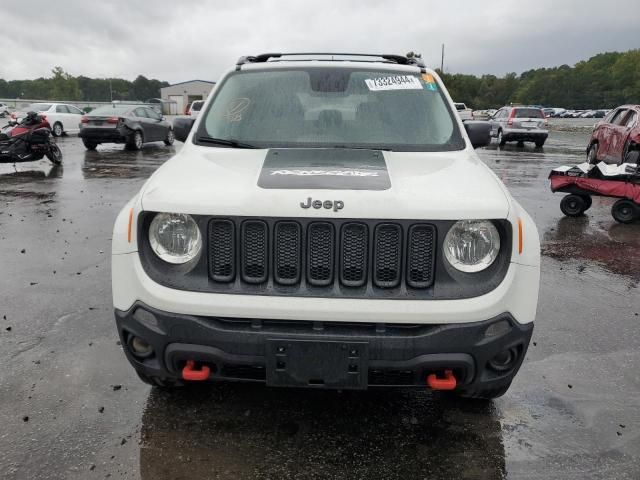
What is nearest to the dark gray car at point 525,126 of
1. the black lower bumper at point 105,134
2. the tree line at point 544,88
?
the black lower bumper at point 105,134

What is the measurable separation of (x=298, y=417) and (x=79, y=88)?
11994cm

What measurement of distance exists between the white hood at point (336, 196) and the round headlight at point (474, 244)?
0.09 meters

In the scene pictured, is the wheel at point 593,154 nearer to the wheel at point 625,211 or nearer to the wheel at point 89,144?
the wheel at point 625,211

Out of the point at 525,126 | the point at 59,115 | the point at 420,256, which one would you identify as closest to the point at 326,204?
the point at 420,256

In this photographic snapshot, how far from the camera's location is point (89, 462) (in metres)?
2.62

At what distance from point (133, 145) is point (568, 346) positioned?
1712 centimetres

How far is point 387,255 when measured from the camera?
2479mm

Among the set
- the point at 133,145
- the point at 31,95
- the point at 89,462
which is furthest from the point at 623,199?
the point at 31,95

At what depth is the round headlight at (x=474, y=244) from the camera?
2529 mm

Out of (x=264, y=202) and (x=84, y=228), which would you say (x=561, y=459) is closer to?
(x=264, y=202)

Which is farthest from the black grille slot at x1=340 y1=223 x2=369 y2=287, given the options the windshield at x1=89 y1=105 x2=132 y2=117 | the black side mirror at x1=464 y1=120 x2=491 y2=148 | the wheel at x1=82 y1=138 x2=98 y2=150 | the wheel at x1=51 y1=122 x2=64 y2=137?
the wheel at x1=51 y1=122 x2=64 y2=137

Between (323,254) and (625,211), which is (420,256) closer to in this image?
(323,254)

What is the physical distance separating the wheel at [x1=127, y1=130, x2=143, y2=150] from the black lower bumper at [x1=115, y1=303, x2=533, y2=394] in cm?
1724

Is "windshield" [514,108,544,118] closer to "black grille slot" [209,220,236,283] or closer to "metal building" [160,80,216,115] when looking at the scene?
"black grille slot" [209,220,236,283]
